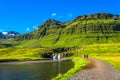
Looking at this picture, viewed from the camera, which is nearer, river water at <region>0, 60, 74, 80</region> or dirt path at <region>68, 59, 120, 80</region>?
dirt path at <region>68, 59, 120, 80</region>

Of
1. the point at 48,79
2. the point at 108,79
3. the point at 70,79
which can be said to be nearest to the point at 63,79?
the point at 70,79

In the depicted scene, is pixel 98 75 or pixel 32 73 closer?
pixel 98 75

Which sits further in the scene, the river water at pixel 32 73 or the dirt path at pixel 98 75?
the river water at pixel 32 73

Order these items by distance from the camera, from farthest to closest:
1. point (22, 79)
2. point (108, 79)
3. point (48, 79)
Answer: point (22, 79) < point (48, 79) < point (108, 79)

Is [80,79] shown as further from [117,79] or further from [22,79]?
[22,79]

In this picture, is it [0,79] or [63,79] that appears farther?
[0,79]

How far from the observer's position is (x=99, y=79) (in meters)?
42.5

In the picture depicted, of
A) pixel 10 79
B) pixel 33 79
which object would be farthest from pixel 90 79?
pixel 10 79

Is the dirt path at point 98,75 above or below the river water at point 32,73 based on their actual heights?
above

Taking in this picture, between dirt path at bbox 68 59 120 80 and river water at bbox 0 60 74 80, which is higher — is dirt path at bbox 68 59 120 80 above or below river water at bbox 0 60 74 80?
above

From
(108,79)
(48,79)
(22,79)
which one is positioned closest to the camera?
(108,79)

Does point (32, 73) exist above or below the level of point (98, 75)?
below

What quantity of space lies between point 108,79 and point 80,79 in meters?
4.50

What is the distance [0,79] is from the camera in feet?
213
